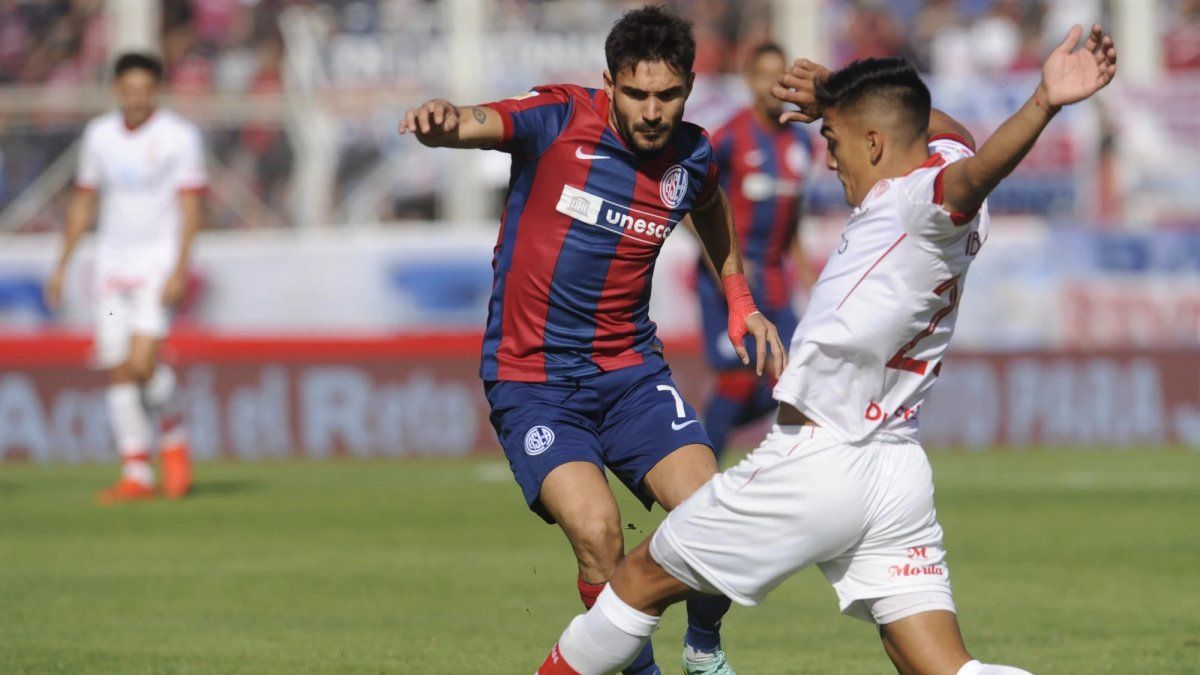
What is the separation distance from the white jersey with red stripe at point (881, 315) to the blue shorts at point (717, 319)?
19.8 feet

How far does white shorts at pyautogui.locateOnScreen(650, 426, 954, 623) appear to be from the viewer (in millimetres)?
4387

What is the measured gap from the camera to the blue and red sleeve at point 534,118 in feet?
18.5

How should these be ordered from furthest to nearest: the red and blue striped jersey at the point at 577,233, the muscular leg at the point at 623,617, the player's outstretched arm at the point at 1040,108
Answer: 1. the red and blue striped jersey at the point at 577,233
2. the muscular leg at the point at 623,617
3. the player's outstretched arm at the point at 1040,108

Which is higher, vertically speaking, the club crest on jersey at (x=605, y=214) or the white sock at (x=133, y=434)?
the club crest on jersey at (x=605, y=214)

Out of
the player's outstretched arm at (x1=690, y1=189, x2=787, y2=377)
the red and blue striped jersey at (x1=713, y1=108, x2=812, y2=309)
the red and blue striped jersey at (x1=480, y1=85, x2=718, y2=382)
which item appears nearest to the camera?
the red and blue striped jersey at (x1=480, y1=85, x2=718, y2=382)

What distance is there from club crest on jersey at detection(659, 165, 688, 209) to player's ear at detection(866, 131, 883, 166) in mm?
1429

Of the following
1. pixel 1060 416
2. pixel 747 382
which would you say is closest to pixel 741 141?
pixel 747 382

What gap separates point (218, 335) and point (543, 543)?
6903mm

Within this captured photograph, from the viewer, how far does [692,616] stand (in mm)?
5969

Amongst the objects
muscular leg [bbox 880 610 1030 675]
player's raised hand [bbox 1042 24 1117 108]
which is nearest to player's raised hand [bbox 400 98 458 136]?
player's raised hand [bbox 1042 24 1117 108]

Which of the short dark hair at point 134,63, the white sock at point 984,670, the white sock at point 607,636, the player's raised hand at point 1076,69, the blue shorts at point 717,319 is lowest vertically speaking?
the blue shorts at point 717,319

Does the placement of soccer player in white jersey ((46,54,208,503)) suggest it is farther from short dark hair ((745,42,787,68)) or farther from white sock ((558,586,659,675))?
white sock ((558,586,659,675))

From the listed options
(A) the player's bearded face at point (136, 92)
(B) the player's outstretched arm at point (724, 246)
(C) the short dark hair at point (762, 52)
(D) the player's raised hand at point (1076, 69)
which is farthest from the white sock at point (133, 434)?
(D) the player's raised hand at point (1076, 69)

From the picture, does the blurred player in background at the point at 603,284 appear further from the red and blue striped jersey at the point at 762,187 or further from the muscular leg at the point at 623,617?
the red and blue striped jersey at the point at 762,187
